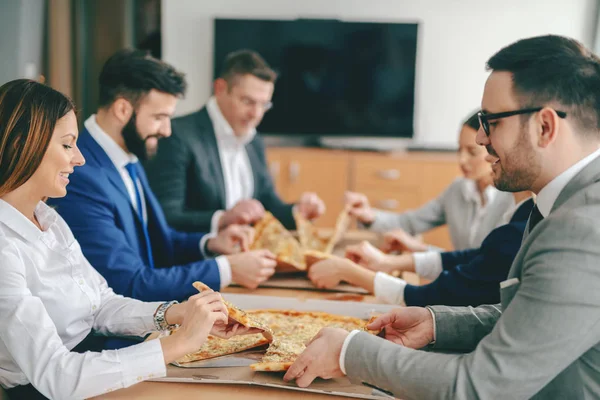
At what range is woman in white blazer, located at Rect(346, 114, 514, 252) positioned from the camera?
8.70 ft

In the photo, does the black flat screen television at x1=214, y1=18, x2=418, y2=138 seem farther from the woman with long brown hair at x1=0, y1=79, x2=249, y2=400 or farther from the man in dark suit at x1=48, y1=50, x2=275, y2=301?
the woman with long brown hair at x1=0, y1=79, x2=249, y2=400

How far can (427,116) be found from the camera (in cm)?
561

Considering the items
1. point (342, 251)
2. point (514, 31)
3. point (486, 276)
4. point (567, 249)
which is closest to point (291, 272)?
point (342, 251)

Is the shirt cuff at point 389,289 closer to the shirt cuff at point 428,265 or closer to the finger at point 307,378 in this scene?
the shirt cuff at point 428,265

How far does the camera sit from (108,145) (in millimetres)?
2049

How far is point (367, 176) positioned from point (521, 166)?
397cm

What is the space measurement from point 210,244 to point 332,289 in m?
0.65

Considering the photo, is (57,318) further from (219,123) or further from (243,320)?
(219,123)

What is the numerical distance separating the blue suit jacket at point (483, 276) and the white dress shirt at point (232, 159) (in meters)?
1.58

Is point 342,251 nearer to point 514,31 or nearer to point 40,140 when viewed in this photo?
point 40,140

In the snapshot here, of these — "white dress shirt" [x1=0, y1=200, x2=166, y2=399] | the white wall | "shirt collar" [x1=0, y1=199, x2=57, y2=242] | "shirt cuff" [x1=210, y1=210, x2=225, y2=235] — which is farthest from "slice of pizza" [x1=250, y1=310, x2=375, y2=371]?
the white wall

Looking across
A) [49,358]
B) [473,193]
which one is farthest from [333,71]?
[49,358]

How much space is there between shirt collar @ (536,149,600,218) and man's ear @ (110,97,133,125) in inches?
56.4

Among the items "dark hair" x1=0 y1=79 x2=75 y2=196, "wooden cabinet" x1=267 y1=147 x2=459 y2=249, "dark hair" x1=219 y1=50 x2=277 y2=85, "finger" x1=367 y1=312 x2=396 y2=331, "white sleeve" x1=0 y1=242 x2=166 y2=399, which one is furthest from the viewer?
"wooden cabinet" x1=267 y1=147 x2=459 y2=249
